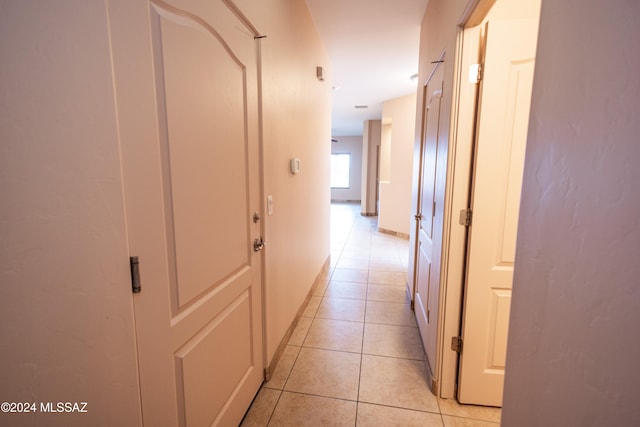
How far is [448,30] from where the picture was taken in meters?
1.65

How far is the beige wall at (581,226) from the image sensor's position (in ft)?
1.52

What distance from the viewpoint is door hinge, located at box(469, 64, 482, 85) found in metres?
1.44

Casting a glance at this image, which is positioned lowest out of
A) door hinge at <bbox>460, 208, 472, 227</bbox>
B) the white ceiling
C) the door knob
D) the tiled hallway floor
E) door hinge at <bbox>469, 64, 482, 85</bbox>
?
the tiled hallway floor

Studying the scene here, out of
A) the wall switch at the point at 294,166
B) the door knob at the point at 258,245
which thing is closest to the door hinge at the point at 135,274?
the door knob at the point at 258,245

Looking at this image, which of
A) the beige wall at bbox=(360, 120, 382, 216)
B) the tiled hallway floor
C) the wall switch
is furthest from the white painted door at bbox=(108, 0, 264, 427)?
the beige wall at bbox=(360, 120, 382, 216)

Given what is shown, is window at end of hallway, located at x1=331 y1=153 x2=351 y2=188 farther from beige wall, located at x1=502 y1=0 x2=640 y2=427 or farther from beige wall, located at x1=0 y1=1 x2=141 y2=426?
beige wall, located at x1=0 y1=1 x2=141 y2=426

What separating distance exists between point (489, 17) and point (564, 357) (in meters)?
1.56

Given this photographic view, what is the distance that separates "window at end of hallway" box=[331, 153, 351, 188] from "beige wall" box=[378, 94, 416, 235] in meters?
5.38

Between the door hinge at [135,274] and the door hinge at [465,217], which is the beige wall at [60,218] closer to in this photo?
the door hinge at [135,274]

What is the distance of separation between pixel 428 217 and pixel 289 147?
1.17 m

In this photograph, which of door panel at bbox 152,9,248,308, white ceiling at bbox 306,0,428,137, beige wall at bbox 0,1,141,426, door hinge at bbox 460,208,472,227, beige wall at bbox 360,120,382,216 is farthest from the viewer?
beige wall at bbox 360,120,382,216

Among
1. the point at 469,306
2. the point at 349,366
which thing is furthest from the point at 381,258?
the point at 469,306

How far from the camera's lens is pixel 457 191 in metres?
1.55

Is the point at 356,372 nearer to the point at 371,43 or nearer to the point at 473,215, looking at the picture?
the point at 473,215
